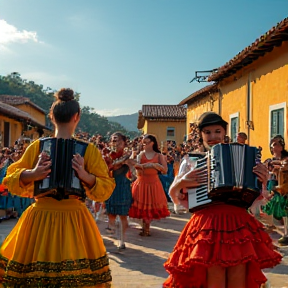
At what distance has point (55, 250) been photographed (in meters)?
2.95

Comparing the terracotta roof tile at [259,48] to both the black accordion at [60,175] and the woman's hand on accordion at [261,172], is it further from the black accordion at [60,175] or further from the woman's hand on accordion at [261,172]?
the black accordion at [60,175]

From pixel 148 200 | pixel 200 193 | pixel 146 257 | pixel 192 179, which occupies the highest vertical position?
pixel 192 179

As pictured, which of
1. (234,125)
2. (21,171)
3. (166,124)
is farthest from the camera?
(166,124)

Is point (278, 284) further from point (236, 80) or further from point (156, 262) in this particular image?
point (236, 80)

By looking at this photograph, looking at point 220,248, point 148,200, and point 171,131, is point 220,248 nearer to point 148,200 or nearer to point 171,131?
point 148,200

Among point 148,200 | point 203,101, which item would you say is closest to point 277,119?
point 148,200

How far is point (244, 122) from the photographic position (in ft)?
49.2

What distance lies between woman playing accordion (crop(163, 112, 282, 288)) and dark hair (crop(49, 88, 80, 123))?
1.02 meters

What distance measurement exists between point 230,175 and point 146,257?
360 cm

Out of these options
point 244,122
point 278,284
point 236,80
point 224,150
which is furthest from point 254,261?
point 236,80

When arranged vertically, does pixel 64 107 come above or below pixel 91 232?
above

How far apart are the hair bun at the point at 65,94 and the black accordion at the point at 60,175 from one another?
359mm

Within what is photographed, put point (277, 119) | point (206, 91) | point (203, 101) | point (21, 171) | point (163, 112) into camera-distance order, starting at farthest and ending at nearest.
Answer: point (163, 112) < point (203, 101) < point (206, 91) < point (277, 119) < point (21, 171)

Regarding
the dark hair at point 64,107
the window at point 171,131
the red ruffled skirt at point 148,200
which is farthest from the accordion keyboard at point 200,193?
the window at point 171,131
